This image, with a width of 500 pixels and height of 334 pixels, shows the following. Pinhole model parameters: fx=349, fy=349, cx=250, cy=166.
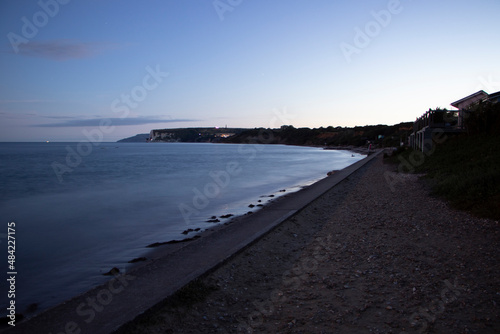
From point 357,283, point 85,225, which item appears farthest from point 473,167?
point 85,225

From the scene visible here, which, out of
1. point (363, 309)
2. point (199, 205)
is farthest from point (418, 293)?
point (199, 205)

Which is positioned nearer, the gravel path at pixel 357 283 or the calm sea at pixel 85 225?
the gravel path at pixel 357 283

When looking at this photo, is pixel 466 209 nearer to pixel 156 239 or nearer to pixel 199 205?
pixel 156 239

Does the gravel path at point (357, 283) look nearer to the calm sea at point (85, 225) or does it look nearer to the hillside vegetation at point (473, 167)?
the hillside vegetation at point (473, 167)

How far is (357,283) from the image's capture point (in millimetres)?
4434

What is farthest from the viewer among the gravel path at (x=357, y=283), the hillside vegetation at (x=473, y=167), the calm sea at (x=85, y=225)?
the hillside vegetation at (x=473, y=167)

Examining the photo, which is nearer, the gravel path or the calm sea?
the gravel path

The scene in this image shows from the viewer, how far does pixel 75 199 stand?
16.9 metres

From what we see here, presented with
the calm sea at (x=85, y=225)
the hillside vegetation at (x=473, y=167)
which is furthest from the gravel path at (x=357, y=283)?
the calm sea at (x=85, y=225)

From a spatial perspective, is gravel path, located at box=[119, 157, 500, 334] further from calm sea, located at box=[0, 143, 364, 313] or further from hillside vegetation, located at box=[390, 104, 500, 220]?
calm sea, located at box=[0, 143, 364, 313]

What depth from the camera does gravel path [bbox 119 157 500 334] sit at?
348cm

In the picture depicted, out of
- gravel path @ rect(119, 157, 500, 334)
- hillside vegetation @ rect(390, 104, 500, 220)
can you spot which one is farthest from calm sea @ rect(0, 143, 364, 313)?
hillside vegetation @ rect(390, 104, 500, 220)

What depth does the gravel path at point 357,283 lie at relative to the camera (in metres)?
3.48

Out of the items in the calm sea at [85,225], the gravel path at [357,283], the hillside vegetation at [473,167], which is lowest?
the calm sea at [85,225]
